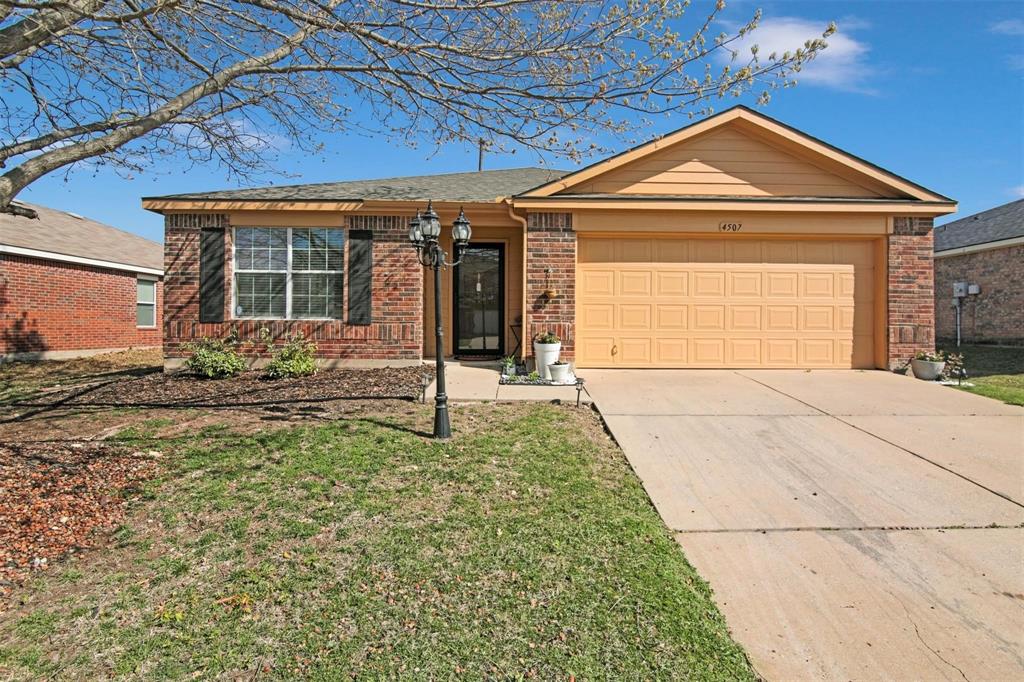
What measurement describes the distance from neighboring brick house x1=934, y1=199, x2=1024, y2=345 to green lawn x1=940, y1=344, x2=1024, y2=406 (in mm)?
665

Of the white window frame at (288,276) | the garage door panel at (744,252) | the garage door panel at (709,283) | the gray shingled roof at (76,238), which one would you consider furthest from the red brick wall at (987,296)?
the gray shingled roof at (76,238)

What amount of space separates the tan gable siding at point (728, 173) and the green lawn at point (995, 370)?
145 inches

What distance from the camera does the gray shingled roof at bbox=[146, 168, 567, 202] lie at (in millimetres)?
9352

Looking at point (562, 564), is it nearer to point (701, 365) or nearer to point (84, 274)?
point (701, 365)

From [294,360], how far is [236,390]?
121 cm

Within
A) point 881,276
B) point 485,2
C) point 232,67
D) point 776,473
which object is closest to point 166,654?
point 776,473

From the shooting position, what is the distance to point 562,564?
3.00 m

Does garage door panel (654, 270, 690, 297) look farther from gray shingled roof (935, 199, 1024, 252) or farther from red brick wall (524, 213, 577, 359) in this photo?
gray shingled roof (935, 199, 1024, 252)

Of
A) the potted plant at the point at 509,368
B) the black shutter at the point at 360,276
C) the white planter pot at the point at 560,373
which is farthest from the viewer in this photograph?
the black shutter at the point at 360,276

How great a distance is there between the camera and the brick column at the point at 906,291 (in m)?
8.98

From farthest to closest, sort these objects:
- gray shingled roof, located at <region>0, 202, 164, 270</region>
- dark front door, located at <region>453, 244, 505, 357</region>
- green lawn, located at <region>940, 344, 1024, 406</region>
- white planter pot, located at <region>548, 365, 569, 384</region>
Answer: gray shingled roof, located at <region>0, 202, 164, 270</region> < dark front door, located at <region>453, 244, 505, 357</region> < white planter pot, located at <region>548, 365, 569, 384</region> < green lawn, located at <region>940, 344, 1024, 406</region>

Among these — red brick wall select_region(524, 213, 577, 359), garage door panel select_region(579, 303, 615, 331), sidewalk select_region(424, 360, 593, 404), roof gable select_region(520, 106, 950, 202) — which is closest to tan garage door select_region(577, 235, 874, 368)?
garage door panel select_region(579, 303, 615, 331)

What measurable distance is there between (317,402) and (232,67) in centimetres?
393

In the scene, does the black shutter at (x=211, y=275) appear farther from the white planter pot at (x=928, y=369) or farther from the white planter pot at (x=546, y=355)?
the white planter pot at (x=928, y=369)
